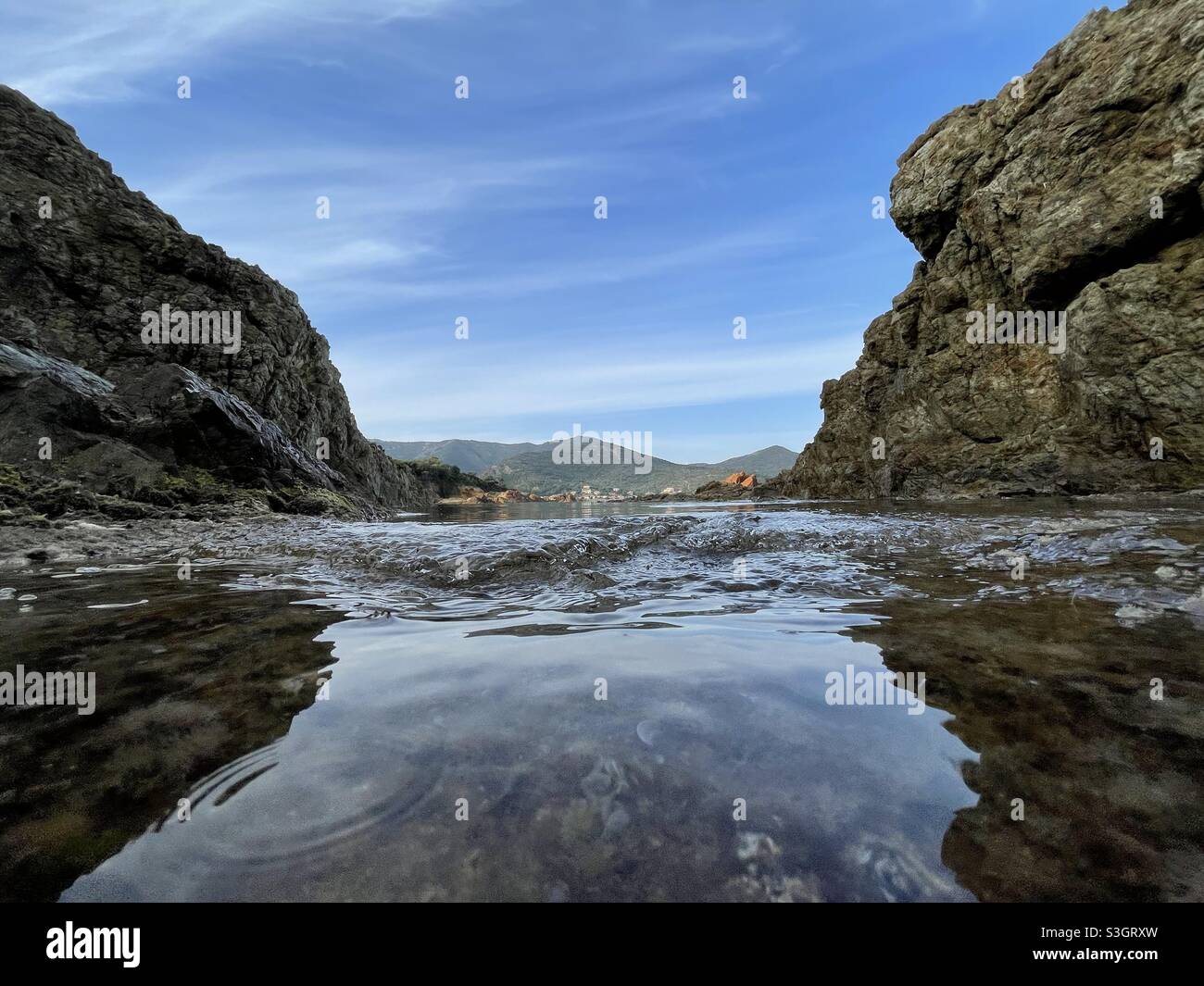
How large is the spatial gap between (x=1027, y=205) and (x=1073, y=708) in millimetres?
37695

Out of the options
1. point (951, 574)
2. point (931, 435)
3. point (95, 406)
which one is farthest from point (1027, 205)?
point (95, 406)

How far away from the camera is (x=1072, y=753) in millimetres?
1914

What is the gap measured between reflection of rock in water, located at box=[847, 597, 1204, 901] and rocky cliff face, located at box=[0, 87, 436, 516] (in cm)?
1553

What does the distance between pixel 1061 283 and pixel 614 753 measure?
36111mm

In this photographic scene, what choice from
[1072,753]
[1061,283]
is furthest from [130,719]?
[1061,283]

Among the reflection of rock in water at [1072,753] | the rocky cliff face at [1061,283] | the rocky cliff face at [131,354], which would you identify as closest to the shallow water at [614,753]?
the reflection of rock in water at [1072,753]

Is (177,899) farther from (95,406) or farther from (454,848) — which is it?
(95,406)

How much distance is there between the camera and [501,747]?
1988 mm

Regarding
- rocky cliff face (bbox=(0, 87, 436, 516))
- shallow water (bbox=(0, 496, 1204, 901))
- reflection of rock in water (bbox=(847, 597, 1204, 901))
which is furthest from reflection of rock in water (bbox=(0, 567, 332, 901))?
rocky cliff face (bbox=(0, 87, 436, 516))

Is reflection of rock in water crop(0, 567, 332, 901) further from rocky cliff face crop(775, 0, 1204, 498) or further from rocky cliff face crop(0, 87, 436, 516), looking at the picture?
rocky cliff face crop(775, 0, 1204, 498)

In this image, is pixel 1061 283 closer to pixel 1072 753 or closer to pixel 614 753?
pixel 1072 753

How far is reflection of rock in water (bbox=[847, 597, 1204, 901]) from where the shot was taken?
135 centimetres
